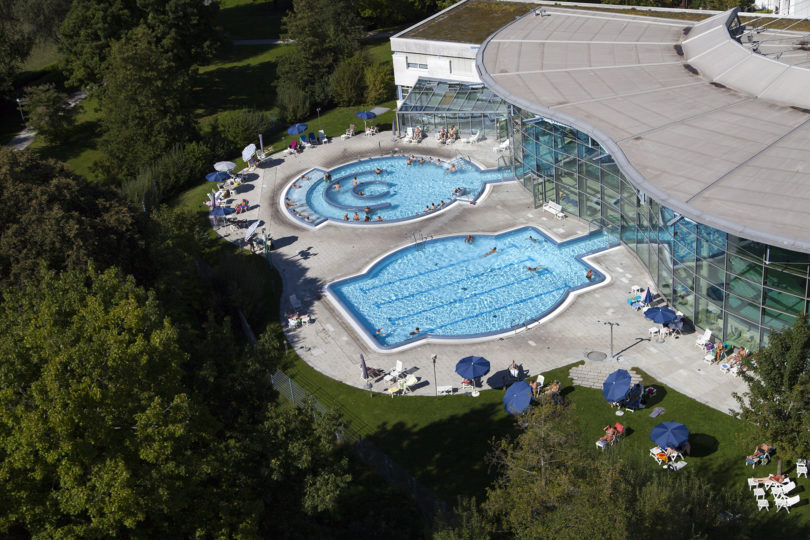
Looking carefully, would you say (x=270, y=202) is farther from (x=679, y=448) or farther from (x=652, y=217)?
(x=679, y=448)

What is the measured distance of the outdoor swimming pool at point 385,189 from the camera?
5078 cm

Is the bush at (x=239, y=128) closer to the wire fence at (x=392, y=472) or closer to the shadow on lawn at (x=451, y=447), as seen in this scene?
the wire fence at (x=392, y=472)

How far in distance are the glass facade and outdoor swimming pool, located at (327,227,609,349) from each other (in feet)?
8.51

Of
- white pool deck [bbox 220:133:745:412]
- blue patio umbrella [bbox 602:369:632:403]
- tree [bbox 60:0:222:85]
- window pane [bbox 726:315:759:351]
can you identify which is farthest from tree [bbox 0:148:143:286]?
tree [bbox 60:0:222:85]

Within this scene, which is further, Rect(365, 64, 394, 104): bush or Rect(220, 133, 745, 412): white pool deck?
Rect(365, 64, 394, 104): bush

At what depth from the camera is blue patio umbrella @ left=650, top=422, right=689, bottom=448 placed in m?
28.5

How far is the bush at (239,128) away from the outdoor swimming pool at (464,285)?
70.4ft

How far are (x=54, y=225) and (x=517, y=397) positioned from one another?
64.9 feet

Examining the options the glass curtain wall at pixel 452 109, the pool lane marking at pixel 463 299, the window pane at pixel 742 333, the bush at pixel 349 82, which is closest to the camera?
the window pane at pixel 742 333

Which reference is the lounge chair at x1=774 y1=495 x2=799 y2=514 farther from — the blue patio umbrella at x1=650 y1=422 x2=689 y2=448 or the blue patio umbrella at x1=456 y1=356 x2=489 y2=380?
the blue patio umbrella at x1=456 y1=356 x2=489 y2=380

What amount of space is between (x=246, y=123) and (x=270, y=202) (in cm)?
1106

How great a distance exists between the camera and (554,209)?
4706cm

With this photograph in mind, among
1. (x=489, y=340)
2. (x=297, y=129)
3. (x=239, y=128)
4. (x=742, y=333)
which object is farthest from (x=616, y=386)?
(x=239, y=128)

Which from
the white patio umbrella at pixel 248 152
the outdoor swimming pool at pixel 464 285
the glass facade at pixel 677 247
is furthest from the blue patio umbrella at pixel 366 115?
the outdoor swimming pool at pixel 464 285
